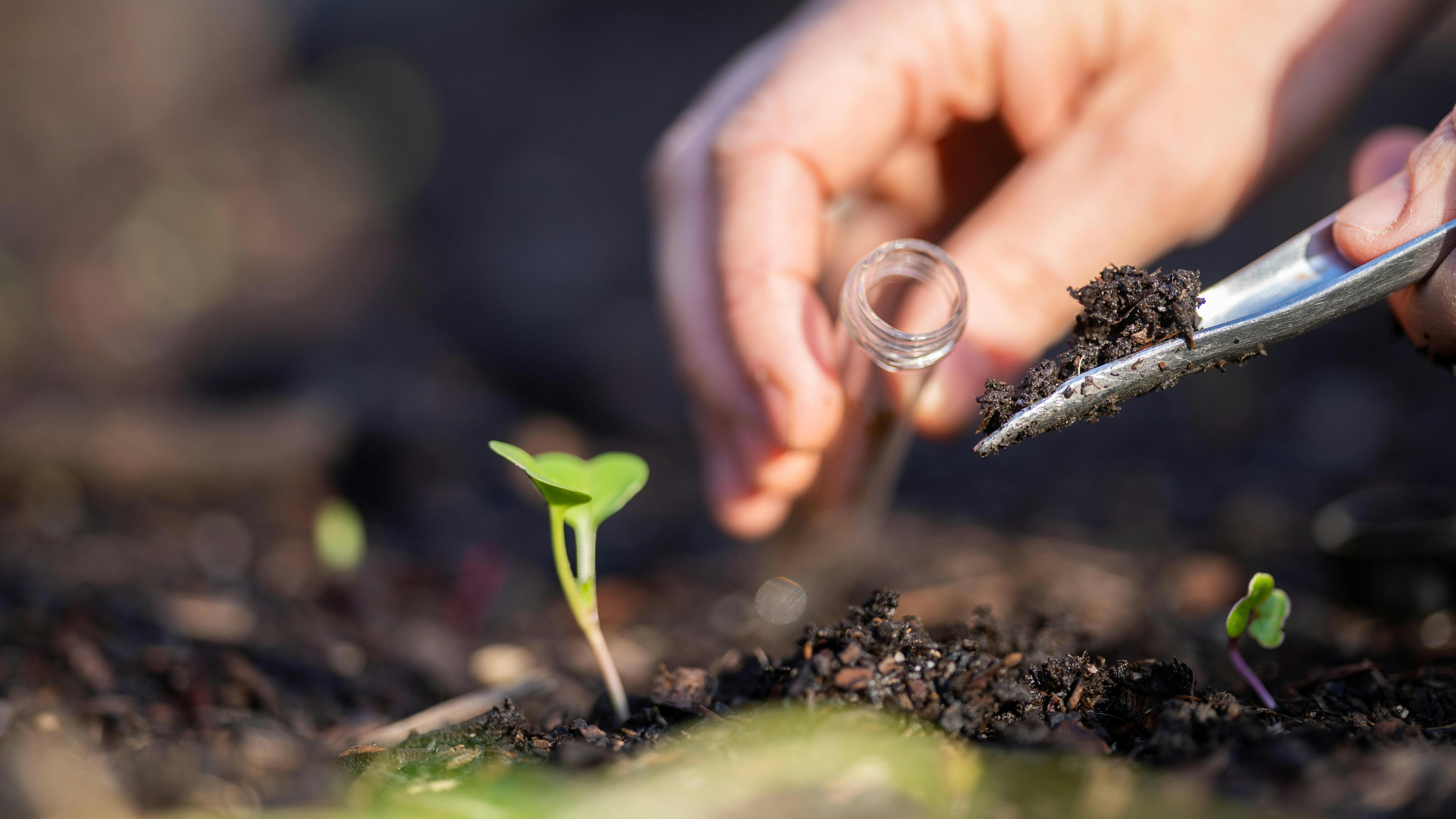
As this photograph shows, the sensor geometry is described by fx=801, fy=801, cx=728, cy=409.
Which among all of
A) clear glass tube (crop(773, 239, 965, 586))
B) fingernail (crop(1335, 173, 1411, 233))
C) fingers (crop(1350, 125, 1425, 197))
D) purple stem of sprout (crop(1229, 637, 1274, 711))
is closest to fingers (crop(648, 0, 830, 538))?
clear glass tube (crop(773, 239, 965, 586))

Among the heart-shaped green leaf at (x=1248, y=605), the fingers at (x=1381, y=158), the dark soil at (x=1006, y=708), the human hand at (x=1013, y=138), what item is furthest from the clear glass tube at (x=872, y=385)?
the fingers at (x=1381, y=158)

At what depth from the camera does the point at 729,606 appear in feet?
9.17

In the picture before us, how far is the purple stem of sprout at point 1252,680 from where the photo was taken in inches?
51.5

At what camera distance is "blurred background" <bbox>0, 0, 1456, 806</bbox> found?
2049mm

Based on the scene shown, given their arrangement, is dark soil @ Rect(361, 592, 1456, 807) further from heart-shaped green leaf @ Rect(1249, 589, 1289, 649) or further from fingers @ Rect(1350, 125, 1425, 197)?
fingers @ Rect(1350, 125, 1425, 197)

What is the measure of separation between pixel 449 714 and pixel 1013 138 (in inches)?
84.3

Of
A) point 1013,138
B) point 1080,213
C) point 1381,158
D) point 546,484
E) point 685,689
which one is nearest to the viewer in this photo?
point 546,484

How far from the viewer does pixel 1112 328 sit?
1.27m

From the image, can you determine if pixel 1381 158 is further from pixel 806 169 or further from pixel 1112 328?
pixel 806 169

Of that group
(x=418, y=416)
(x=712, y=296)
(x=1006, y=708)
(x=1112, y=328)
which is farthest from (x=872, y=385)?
(x=418, y=416)

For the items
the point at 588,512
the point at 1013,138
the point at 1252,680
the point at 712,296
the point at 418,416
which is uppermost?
the point at 418,416

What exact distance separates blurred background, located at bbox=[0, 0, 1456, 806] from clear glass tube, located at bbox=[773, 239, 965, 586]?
22 centimetres

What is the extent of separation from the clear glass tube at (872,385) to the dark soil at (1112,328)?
264 millimetres

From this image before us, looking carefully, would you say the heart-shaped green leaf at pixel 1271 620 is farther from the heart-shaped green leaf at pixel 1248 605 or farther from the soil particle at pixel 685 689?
the soil particle at pixel 685 689
